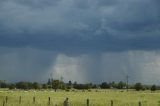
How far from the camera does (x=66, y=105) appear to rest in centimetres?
2978
